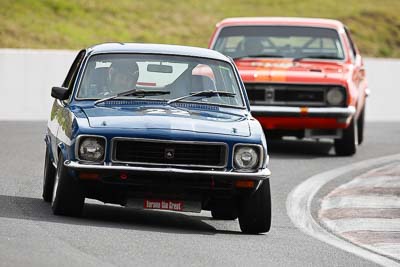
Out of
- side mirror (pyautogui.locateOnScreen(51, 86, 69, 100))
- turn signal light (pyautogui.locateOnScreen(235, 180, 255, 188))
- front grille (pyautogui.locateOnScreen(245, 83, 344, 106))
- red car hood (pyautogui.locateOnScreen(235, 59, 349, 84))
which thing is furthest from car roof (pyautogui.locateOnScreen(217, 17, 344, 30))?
turn signal light (pyautogui.locateOnScreen(235, 180, 255, 188))

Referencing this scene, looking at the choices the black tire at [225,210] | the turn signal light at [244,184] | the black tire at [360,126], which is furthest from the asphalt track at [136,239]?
the black tire at [360,126]

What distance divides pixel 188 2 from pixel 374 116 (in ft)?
51.4

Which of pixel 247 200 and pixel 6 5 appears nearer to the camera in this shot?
pixel 247 200

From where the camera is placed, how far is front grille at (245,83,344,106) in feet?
59.5

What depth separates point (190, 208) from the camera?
10.3m

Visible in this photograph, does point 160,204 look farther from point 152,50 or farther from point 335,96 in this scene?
point 335,96

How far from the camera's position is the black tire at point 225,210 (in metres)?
10.6

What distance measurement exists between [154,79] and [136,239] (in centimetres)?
217

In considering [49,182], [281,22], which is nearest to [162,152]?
[49,182]

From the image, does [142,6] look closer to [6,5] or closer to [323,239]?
[6,5]

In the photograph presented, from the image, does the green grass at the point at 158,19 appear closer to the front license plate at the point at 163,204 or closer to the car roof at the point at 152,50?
the car roof at the point at 152,50

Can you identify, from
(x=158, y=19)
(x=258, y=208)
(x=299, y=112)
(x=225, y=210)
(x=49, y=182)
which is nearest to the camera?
A: (x=258, y=208)

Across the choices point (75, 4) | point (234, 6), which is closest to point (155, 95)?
point (75, 4)

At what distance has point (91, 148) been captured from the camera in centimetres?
1014
